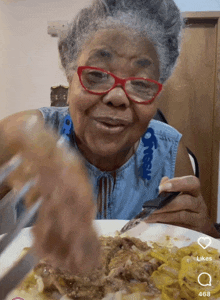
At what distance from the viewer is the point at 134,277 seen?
542 millimetres

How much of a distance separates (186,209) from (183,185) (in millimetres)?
52

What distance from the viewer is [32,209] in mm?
497

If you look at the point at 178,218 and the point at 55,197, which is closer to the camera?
the point at 55,197

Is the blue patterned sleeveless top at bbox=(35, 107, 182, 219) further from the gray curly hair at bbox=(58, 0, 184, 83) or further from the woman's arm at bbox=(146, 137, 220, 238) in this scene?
the gray curly hair at bbox=(58, 0, 184, 83)

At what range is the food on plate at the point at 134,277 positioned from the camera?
0.52 m

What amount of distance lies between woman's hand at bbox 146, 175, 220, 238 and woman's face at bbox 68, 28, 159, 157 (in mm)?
124

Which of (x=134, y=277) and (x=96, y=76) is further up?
(x=96, y=76)

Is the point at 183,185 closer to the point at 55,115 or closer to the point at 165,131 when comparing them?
the point at 165,131

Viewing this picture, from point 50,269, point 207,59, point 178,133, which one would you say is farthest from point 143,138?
point 50,269

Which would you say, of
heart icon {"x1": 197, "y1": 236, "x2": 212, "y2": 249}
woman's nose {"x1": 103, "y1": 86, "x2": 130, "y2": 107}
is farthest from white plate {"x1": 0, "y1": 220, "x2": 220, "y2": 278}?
woman's nose {"x1": 103, "y1": 86, "x2": 130, "y2": 107}

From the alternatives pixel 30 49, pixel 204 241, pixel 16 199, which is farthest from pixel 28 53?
pixel 204 241

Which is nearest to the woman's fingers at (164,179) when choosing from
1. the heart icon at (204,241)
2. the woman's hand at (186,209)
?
the woman's hand at (186,209)

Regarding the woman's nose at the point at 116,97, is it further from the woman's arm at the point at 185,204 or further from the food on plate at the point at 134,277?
the food on plate at the point at 134,277

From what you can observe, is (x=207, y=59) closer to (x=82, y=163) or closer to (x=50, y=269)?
(x=82, y=163)
